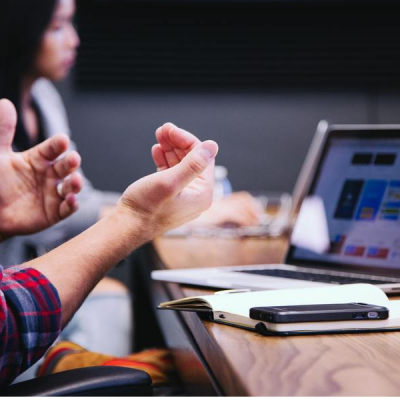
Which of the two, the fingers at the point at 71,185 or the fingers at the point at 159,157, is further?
the fingers at the point at 71,185

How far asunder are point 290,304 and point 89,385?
0.26m

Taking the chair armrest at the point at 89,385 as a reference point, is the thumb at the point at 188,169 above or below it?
above

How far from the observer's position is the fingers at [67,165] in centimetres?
137

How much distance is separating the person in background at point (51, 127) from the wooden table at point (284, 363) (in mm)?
1076

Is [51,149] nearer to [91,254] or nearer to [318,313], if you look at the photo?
[91,254]

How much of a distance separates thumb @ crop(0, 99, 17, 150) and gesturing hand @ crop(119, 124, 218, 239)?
0.37 m

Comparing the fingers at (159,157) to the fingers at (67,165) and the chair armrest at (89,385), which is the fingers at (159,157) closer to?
the fingers at (67,165)

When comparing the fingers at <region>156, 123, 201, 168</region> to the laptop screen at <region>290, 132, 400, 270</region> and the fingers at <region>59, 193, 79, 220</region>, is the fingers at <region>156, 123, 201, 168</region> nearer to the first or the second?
the fingers at <region>59, 193, 79, 220</region>

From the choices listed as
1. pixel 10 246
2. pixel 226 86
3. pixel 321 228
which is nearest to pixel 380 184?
pixel 321 228

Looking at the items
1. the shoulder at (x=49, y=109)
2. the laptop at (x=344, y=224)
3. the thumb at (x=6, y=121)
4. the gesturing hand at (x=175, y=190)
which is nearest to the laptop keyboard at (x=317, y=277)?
the laptop at (x=344, y=224)

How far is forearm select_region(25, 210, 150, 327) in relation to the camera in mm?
911

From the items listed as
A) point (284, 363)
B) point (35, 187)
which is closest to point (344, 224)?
point (35, 187)

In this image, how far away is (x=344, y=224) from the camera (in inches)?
54.1

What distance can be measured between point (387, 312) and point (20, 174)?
0.88m
